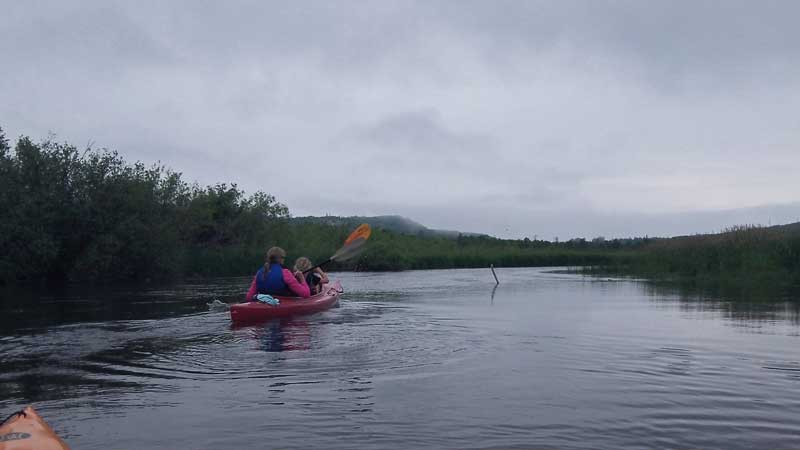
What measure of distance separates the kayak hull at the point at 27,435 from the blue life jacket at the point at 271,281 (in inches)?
350

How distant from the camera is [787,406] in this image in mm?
5801

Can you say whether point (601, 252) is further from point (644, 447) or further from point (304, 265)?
point (644, 447)

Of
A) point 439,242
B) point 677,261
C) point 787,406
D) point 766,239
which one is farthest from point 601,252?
point 787,406

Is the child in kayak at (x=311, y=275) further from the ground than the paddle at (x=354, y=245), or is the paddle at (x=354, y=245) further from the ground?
the paddle at (x=354, y=245)

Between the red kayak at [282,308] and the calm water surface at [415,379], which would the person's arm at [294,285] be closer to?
the red kayak at [282,308]

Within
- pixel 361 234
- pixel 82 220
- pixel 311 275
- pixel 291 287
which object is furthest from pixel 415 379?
pixel 82 220

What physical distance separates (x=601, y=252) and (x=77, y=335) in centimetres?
3647

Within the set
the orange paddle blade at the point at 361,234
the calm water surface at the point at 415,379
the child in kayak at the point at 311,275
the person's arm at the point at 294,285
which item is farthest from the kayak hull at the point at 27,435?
the orange paddle blade at the point at 361,234

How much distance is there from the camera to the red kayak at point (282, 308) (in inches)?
459

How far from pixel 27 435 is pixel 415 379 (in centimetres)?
397

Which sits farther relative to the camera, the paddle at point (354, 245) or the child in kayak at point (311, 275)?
the paddle at point (354, 245)

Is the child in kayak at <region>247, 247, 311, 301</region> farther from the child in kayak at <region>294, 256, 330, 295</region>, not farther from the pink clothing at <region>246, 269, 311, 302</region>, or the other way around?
the child in kayak at <region>294, 256, 330, 295</region>

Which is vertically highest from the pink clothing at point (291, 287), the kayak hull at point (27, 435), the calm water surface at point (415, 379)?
the pink clothing at point (291, 287)

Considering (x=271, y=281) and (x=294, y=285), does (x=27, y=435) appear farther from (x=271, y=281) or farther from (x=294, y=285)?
(x=294, y=285)
